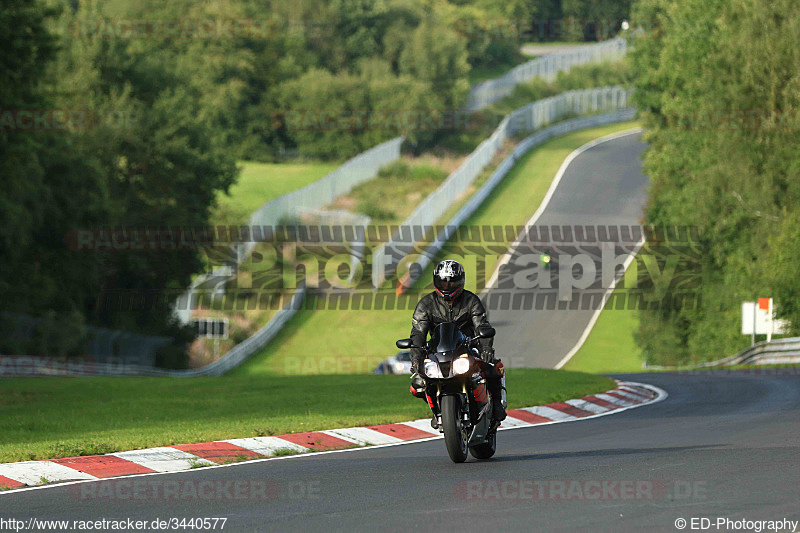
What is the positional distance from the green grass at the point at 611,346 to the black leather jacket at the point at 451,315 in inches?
1327

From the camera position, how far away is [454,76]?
10438 cm

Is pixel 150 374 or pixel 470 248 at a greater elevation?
pixel 470 248

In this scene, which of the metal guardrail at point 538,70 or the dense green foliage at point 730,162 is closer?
the dense green foliage at point 730,162

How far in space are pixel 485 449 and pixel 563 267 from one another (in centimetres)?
4441

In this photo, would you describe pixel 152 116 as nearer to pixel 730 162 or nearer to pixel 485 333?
pixel 730 162

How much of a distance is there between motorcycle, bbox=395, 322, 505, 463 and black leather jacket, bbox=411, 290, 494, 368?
146 mm

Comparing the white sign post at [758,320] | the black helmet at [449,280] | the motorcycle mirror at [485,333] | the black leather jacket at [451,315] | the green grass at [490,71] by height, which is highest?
the green grass at [490,71]

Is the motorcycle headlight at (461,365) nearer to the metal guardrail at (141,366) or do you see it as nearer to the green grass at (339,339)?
the metal guardrail at (141,366)

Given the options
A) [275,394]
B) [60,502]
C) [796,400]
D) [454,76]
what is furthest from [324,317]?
[454,76]

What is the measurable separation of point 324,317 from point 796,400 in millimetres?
32719

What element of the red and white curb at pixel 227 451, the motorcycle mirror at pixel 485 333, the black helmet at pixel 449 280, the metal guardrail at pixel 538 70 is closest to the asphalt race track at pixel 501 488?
the red and white curb at pixel 227 451

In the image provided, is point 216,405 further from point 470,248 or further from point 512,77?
point 512,77

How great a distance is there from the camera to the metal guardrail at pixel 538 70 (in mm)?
105812

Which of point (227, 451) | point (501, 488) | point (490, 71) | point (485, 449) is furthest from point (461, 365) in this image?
point (490, 71)
